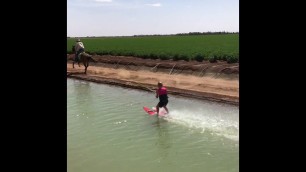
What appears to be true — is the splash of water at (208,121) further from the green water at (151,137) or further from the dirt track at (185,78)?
the dirt track at (185,78)

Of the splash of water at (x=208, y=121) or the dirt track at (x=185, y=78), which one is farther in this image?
the dirt track at (x=185, y=78)

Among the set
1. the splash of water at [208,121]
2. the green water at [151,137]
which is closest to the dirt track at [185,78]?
the green water at [151,137]

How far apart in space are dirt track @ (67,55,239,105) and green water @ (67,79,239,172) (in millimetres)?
1228

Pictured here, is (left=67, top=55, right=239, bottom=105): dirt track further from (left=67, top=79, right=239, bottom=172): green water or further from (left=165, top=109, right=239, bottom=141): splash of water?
(left=165, top=109, right=239, bottom=141): splash of water

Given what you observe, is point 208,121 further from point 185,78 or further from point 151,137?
point 185,78

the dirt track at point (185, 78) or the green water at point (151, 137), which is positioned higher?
the dirt track at point (185, 78)

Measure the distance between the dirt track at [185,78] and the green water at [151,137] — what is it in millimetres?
1228

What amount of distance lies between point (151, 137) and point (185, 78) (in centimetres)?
1169

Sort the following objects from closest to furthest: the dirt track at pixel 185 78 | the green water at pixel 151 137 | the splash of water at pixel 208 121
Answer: the green water at pixel 151 137
the splash of water at pixel 208 121
the dirt track at pixel 185 78

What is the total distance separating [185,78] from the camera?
22016 millimetres

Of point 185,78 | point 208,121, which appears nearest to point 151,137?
point 208,121

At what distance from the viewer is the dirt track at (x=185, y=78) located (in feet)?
55.4
